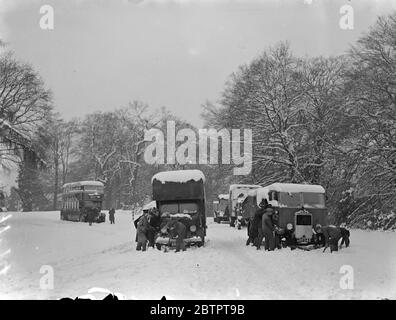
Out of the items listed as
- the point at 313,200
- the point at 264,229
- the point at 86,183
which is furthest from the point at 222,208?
the point at 264,229

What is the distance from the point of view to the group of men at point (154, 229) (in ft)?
49.0

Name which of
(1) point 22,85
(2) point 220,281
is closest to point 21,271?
(2) point 220,281

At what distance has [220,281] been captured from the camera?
883cm

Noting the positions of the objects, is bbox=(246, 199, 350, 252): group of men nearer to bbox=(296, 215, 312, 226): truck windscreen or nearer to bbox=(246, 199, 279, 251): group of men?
bbox=(246, 199, 279, 251): group of men

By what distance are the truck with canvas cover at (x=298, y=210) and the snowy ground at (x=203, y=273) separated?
5.06ft

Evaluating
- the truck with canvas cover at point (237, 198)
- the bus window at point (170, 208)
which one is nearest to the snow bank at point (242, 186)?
the truck with canvas cover at point (237, 198)

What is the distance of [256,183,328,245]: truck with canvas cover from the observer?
15.7 meters

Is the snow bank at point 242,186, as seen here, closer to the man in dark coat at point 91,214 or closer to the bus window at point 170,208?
the man in dark coat at point 91,214

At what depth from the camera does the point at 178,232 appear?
48.9 feet

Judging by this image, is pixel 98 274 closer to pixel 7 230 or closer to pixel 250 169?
pixel 7 230

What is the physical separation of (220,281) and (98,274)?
8.20ft

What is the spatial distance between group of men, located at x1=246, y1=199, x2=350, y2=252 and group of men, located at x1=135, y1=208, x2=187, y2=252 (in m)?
2.53

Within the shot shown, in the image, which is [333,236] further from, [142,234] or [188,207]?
[142,234]

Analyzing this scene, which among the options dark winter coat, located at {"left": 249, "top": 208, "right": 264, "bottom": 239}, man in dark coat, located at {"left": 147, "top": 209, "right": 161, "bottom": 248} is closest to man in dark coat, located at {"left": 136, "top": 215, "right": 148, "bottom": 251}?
man in dark coat, located at {"left": 147, "top": 209, "right": 161, "bottom": 248}
